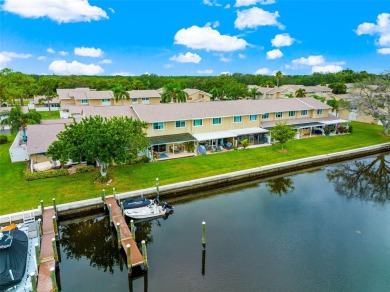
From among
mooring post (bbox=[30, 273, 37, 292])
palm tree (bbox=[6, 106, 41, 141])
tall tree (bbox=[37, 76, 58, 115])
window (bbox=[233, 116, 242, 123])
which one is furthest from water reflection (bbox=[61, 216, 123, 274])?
tall tree (bbox=[37, 76, 58, 115])

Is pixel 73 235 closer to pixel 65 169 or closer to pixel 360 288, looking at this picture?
pixel 65 169

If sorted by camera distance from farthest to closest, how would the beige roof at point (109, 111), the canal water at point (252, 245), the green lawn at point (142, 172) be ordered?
1. the beige roof at point (109, 111)
2. the green lawn at point (142, 172)
3. the canal water at point (252, 245)

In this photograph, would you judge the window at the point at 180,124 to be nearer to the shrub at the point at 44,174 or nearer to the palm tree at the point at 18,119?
the shrub at the point at 44,174

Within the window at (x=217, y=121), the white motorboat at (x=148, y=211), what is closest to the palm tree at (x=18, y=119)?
the white motorboat at (x=148, y=211)

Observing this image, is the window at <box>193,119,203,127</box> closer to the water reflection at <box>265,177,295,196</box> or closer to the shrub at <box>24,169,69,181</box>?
the water reflection at <box>265,177,295,196</box>

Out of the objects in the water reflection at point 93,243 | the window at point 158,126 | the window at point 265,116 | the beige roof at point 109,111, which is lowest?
the water reflection at point 93,243

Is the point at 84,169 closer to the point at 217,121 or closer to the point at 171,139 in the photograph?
the point at 171,139

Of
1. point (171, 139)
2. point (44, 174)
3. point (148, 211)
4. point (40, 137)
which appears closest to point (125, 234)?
point (148, 211)
